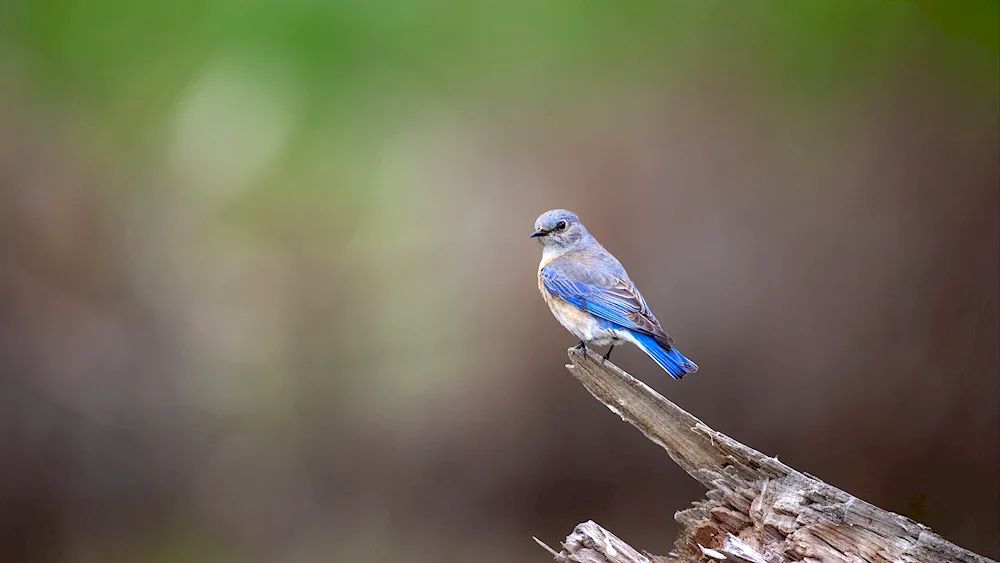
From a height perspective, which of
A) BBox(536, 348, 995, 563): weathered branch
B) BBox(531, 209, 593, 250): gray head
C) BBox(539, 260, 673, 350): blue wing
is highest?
BBox(531, 209, 593, 250): gray head

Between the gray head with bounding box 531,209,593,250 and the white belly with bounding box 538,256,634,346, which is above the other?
the gray head with bounding box 531,209,593,250

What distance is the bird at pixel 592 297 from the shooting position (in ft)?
11.5

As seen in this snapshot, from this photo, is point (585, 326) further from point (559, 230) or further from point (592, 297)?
point (559, 230)

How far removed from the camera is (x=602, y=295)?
3822 millimetres

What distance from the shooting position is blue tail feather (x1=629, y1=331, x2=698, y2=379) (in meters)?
3.35

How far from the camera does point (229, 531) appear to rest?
5.97m

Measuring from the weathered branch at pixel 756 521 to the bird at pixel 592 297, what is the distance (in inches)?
17.5

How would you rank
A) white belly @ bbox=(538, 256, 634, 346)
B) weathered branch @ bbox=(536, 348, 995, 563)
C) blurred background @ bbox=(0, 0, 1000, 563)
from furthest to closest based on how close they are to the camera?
1. blurred background @ bbox=(0, 0, 1000, 563)
2. white belly @ bbox=(538, 256, 634, 346)
3. weathered branch @ bbox=(536, 348, 995, 563)

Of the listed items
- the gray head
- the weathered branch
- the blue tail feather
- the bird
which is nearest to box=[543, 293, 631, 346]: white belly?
the bird

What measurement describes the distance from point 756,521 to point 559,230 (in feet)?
6.27

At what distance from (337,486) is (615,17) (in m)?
3.64

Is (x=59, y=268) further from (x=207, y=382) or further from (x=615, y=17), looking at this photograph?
(x=615, y=17)

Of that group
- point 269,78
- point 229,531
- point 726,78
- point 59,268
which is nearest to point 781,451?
point 726,78

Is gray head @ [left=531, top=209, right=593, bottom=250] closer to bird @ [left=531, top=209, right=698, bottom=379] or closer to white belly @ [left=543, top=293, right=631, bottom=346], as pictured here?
bird @ [left=531, top=209, right=698, bottom=379]
